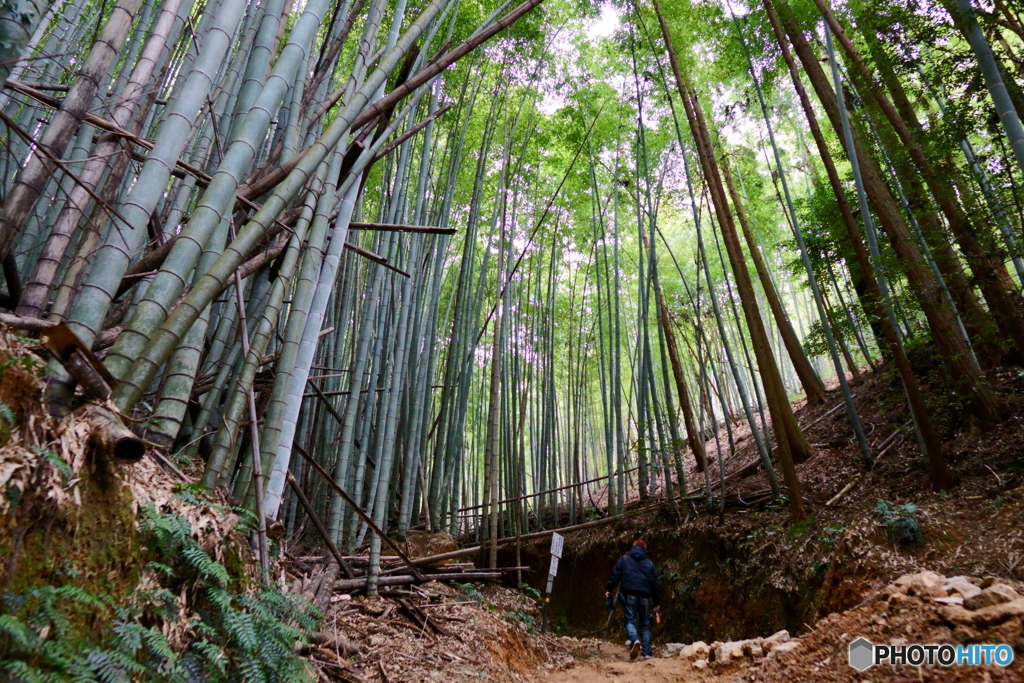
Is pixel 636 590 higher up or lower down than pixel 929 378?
lower down

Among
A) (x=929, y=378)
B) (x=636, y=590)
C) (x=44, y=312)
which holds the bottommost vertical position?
(x=636, y=590)

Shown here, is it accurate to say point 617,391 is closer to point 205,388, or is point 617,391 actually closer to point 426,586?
point 426,586

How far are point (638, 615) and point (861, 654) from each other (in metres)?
2.75

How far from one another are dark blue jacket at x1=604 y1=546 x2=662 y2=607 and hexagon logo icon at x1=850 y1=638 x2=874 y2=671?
7.95 ft

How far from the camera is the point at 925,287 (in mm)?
4074

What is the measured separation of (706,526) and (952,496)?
2.00 metres

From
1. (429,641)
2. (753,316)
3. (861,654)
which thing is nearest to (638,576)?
(429,641)

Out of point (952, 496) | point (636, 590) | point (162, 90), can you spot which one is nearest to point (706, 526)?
point (636, 590)

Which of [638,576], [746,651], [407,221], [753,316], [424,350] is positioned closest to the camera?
[746,651]

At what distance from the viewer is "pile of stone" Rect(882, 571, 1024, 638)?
72.7 inches

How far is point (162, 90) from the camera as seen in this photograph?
11.3 feet

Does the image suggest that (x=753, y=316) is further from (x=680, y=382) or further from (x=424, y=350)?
(x=424, y=350)

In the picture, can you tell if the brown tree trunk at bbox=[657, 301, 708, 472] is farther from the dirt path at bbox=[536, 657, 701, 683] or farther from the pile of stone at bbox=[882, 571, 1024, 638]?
the pile of stone at bbox=[882, 571, 1024, 638]

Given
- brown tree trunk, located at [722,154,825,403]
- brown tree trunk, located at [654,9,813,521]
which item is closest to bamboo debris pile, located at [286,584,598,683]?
brown tree trunk, located at [654,9,813,521]
